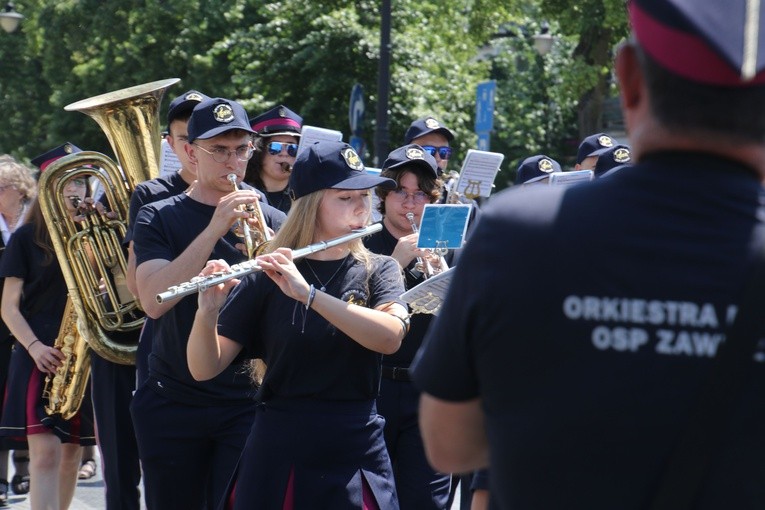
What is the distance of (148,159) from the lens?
20.0 ft

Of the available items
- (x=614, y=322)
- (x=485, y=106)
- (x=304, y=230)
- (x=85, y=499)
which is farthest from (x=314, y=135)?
(x=485, y=106)

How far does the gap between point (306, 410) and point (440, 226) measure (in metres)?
1.43

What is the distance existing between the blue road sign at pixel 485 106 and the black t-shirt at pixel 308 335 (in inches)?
388

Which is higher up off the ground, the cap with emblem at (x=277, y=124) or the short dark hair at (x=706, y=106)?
the short dark hair at (x=706, y=106)

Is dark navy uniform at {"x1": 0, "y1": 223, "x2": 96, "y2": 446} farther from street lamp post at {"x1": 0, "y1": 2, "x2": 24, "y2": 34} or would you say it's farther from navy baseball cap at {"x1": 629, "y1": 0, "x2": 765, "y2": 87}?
street lamp post at {"x1": 0, "y1": 2, "x2": 24, "y2": 34}

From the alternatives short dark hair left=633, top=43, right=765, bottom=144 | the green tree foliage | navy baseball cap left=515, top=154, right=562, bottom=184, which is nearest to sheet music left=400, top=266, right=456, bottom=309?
short dark hair left=633, top=43, right=765, bottom=144

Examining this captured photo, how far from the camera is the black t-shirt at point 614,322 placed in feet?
5.85

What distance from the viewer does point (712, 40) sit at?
68.2 inches

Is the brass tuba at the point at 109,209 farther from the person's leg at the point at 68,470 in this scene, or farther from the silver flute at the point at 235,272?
the silver flute at the point at 235,272

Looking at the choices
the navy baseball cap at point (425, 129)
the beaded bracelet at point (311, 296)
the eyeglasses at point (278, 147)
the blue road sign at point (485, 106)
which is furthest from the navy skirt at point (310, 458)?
the blue road sign at point (485, 106)

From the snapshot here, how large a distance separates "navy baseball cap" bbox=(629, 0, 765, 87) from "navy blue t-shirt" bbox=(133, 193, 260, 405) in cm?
319

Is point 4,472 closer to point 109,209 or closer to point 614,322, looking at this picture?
point 109,209

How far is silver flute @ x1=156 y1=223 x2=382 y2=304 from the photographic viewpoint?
3949 mm

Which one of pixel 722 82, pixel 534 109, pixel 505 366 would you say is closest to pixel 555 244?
pixel 505 366
